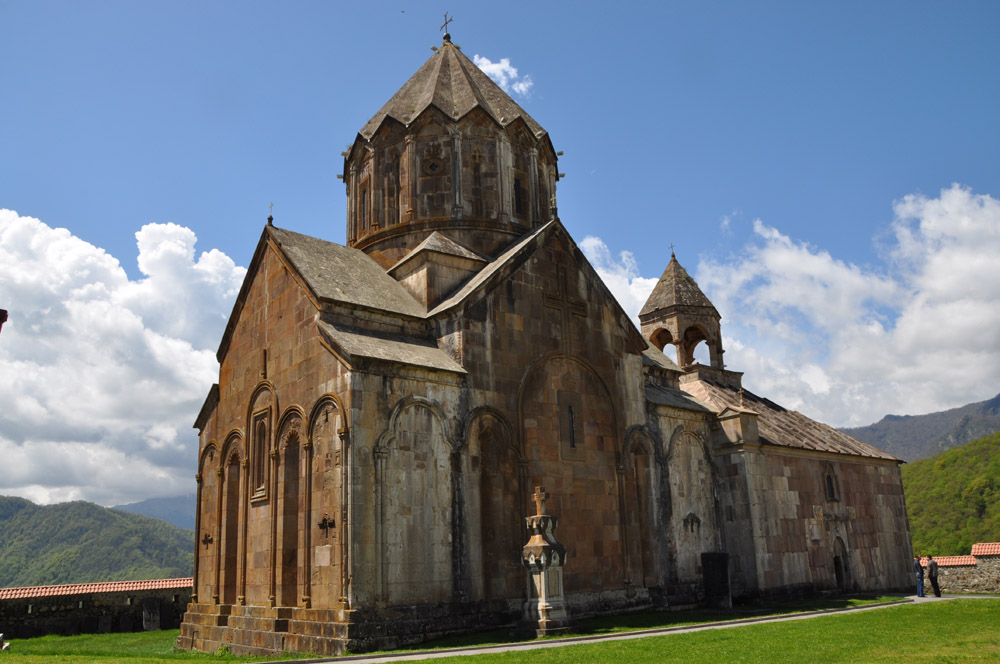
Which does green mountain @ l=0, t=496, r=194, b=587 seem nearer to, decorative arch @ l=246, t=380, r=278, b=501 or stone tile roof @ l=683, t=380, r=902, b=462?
decorative arch @ l=246, t=380, r=278, b=501

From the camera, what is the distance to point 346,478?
14.1 m

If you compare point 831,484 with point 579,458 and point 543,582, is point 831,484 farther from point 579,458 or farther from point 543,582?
point 543,582

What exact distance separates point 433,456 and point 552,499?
3.23m

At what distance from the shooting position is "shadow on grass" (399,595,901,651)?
13.9m

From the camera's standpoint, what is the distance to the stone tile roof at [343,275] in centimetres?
1692

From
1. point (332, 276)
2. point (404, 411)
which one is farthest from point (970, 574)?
point (332, 276)

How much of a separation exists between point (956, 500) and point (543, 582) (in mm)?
50028

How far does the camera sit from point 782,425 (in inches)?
997

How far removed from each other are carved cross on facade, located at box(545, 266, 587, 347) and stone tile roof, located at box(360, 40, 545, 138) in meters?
6.11

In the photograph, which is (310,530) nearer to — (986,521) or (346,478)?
(346,478)

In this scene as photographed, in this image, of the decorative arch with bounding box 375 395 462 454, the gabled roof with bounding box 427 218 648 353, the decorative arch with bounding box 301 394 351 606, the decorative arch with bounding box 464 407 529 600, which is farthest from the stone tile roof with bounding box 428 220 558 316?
the decorative arch with bounding box 301 394 351 606

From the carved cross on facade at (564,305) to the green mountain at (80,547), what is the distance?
85561 mm

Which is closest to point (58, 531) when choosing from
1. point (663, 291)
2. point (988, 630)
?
point (663, 291)

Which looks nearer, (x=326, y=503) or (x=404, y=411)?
(x=326, y=503)
